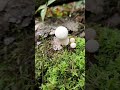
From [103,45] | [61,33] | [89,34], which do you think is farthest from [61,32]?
[103,45]

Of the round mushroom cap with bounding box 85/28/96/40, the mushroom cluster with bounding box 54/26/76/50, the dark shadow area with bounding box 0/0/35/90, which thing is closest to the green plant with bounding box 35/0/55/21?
the dark shadow area with bounding box 0/0/35/90

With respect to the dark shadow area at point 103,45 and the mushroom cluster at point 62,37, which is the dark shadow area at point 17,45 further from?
the dark shadow area at point 103,45

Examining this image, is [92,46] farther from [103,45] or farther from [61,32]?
[61,32]

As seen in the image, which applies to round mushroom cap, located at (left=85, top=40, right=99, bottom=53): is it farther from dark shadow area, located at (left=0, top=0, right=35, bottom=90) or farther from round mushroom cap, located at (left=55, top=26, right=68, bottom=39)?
dark shadow area, located at (left=0, top=0, right=35, bottom=90)

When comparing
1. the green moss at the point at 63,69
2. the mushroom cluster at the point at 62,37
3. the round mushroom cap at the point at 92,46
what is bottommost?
the green moss at the point at 63,69

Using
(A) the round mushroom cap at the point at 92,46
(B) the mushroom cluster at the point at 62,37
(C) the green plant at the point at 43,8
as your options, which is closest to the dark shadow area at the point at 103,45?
(A) the round mushroom cap at the point at 92,46

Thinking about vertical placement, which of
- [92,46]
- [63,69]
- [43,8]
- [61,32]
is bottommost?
[63,69]

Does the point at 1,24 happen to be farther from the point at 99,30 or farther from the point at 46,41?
the point at 99,30

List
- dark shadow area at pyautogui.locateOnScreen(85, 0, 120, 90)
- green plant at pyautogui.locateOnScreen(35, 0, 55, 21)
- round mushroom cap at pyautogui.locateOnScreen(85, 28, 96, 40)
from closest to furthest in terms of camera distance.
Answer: dark shadow area at pyautogui.locateOnScreen(85, 0, 120, 90)
round mushroom cap at pyautogui.locateOnScreen(85, 28, 96, 40)
green plant at pyautogui.locateOnScreen(35, 0, 55, 21)

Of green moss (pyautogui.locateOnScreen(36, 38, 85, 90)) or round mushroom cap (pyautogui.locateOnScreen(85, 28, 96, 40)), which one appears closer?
green moss (pyautogui.locateOnScreen(36, 38, 85, 90))

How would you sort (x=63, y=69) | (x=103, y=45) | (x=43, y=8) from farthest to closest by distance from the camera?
(x=43, y=8) → (x=103, y=45) → (x=63, y=69)
